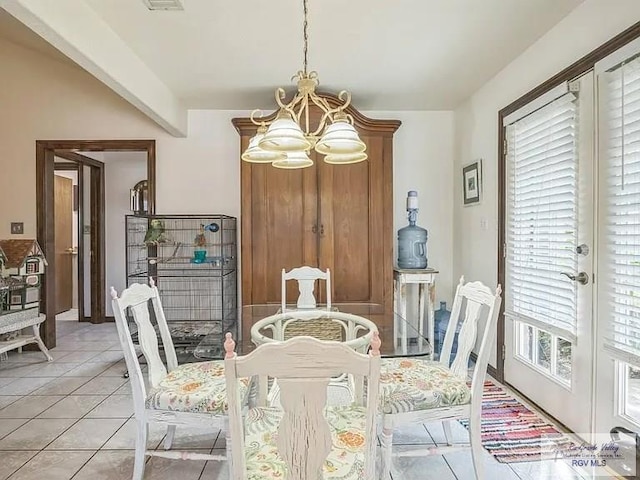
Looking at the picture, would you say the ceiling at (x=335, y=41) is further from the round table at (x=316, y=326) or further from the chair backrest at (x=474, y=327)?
the round table at (x=316, y=326)

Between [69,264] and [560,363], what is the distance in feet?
21.6

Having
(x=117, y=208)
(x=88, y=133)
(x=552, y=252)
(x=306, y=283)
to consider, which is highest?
(x=88, y=133)

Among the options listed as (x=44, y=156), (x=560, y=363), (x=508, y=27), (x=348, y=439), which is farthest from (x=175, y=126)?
(x=560, y=363)

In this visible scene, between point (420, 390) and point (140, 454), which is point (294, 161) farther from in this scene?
point (140, 454)

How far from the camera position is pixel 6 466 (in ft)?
7.15

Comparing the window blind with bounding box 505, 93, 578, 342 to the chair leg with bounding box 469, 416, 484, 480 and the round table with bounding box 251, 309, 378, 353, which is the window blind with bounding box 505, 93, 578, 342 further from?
the round table with bounding box 251, 309, 378, 353

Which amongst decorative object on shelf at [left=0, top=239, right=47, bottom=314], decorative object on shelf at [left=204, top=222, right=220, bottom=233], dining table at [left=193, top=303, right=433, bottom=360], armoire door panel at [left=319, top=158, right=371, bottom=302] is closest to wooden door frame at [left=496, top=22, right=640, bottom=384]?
dining table at [left=193, top=303, right=433, bottom=360]

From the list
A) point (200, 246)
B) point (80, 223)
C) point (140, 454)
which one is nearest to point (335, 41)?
point (200, 246)

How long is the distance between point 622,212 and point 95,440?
298cm

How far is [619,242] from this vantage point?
208 centimetres

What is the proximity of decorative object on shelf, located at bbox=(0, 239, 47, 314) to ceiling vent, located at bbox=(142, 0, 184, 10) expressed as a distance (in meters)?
2.72

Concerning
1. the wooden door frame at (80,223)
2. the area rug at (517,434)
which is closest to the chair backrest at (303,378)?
the area rug at (517,434)

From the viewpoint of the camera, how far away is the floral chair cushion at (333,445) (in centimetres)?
142

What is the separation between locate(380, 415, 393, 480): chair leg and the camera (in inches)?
69.6
